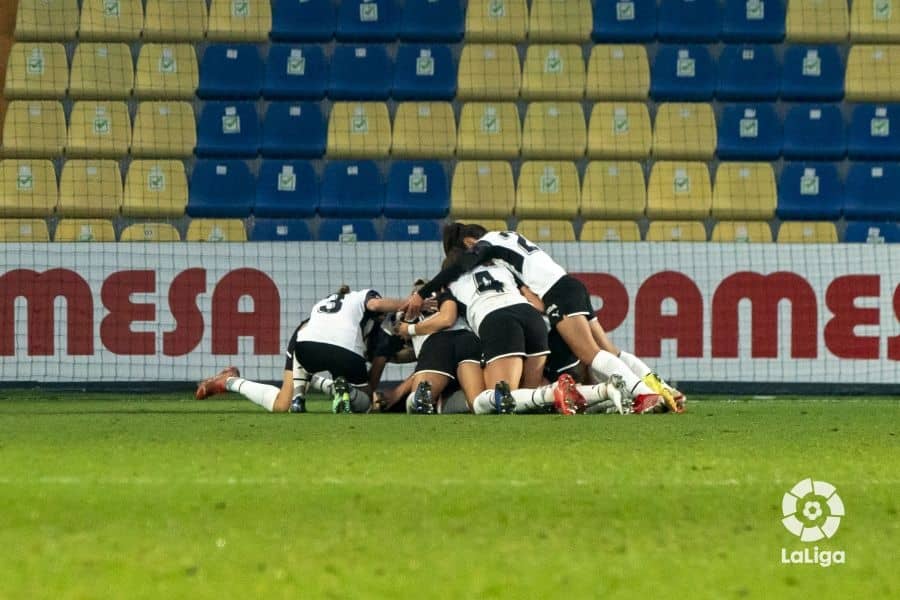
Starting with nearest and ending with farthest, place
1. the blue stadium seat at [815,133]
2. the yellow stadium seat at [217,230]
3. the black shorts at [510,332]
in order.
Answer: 1. the black shorts at [510,332]
2. the yellow stadium seat at [217,230]
3. the blue stadium seat at [815,133]

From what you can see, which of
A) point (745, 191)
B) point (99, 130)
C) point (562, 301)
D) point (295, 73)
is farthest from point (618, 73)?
point (562, 301)

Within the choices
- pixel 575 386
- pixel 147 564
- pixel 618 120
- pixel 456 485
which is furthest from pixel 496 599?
pixel 618 120

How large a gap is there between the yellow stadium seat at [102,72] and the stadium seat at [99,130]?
14 cm

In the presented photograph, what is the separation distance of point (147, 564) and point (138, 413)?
6355 mm

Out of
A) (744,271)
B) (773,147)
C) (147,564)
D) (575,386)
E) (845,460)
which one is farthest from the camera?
(773,147)

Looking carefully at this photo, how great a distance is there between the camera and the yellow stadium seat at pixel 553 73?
50.1 feet

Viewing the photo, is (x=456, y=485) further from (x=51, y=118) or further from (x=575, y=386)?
(x=51, y=118)

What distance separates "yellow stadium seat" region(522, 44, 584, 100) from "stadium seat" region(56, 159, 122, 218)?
4063mm

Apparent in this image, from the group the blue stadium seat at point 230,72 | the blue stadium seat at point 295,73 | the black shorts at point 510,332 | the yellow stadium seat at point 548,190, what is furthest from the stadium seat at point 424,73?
the black shorts at point 510,332

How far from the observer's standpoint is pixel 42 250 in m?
12.9

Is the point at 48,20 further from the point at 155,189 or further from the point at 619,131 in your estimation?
the point at 619,131

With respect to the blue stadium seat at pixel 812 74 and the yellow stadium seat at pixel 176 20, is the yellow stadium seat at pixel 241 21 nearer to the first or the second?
the yellow stadium seat at pixel 176 20

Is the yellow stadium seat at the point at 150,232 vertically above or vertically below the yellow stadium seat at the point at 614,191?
below

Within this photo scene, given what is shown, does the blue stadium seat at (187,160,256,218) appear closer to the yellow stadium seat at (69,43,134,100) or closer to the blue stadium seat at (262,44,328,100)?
the blue stadium seat at (262,44,328,100)
